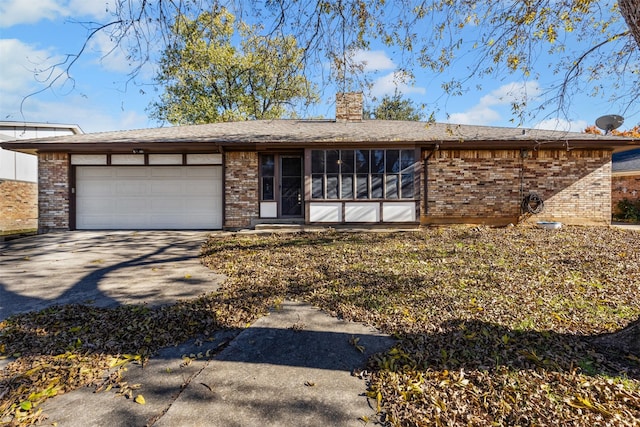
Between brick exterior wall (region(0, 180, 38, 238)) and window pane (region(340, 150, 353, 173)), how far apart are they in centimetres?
1363

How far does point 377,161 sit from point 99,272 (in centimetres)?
781

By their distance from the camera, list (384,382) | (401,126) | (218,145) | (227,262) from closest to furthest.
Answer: (384,382) → (227,262) → (218,145) → (401,126)

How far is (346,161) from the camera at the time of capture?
9.98 meters

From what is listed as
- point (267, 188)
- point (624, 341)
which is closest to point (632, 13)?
point (624, 341)

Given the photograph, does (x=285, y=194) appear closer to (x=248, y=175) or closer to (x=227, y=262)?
(x=248, y=175)

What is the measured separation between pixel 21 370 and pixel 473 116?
666cm

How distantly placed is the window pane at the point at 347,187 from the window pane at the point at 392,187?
1197 millimetres

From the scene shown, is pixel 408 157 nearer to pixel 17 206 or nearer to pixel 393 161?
pixel 393 161

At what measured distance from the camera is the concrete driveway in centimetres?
421

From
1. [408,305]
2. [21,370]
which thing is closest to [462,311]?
[408,305]

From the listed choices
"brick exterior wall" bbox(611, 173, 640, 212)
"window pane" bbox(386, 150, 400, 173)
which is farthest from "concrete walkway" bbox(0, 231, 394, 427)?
"brick exterior wall" bbox(611, 173, 640, 212)

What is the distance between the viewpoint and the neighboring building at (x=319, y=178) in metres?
9.94

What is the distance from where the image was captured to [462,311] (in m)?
3.60

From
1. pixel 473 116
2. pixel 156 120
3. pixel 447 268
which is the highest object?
pixel 156 120
